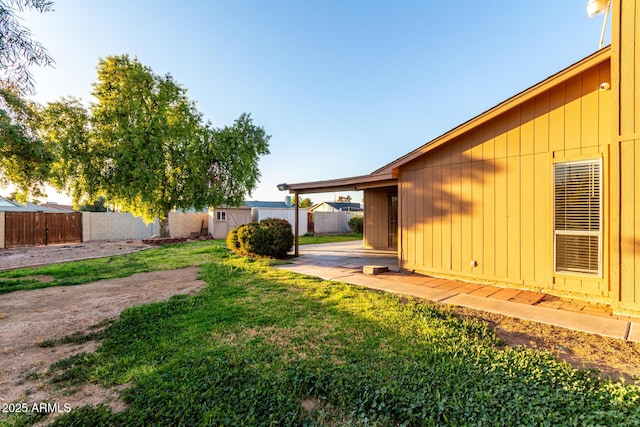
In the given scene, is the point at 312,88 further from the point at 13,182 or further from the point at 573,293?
the point at 573,293

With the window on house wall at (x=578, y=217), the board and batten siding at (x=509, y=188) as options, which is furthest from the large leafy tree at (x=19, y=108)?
the window on house wall at (x=578, y=217)

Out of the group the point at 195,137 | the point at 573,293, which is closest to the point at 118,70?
the point at 195,137

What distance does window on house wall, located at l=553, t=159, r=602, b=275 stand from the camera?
4207mm

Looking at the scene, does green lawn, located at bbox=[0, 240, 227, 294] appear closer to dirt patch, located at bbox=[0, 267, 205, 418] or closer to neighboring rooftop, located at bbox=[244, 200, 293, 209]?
dirt patch, located at bbox=[0, 267, 205, 418]

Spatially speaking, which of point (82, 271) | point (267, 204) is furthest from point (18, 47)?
point (267, 204)

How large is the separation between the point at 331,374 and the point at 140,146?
586 inches

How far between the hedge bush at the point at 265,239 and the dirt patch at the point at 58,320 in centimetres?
238

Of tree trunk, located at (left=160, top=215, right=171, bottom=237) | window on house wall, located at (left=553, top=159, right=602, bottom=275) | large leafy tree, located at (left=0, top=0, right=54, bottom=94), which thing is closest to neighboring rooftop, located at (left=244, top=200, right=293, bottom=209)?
tree trunk, located at (left=160, top=215, right=171, bottom=237)

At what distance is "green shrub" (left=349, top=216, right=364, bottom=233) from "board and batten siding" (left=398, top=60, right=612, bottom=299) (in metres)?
14.2

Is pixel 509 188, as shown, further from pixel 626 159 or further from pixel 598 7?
pixel 598 7

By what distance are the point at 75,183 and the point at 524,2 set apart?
61.9 feet

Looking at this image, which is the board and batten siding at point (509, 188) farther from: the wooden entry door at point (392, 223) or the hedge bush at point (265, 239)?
the hedge bush at point (265, 239)

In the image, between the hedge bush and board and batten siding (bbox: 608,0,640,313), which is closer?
board and batten siding (bbox: 608,0,640,313)

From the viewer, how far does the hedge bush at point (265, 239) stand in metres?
9.14
